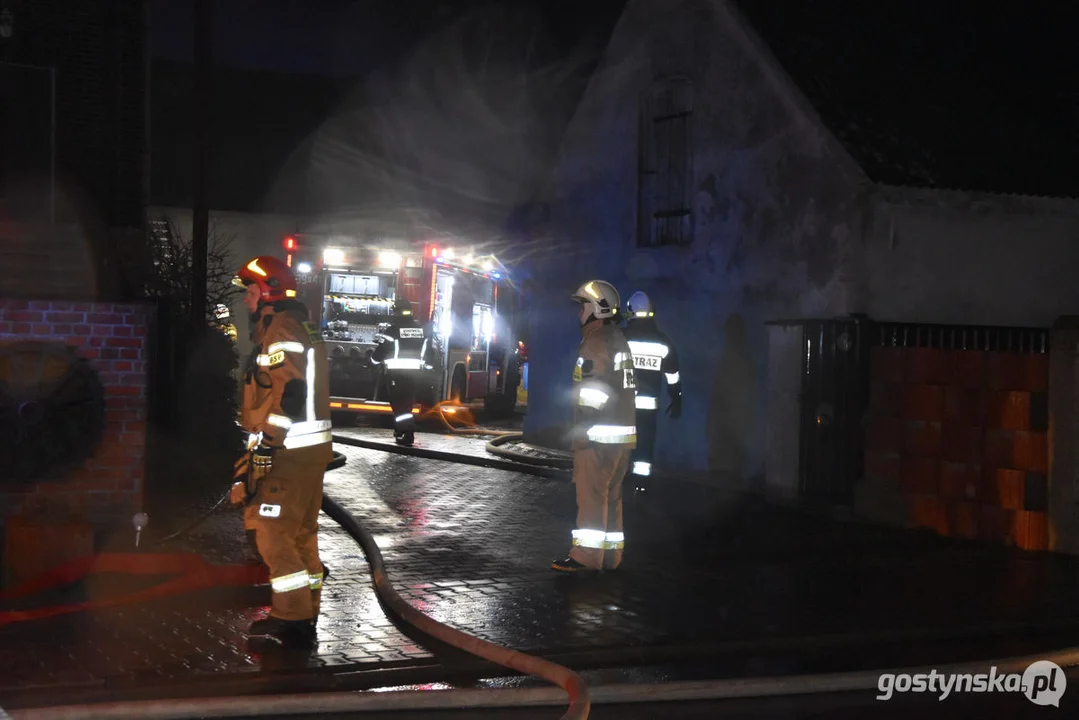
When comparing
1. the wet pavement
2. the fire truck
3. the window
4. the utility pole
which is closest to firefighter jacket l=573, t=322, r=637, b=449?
the wet pavement

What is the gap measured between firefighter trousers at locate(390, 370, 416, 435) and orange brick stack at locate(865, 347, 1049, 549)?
6.48 m

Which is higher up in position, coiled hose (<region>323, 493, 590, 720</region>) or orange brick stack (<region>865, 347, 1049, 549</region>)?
orange brick stack (<region>865, 347, 1049, 549</region>)

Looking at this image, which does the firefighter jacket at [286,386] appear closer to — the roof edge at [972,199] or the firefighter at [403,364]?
the roof edge at [972,199]

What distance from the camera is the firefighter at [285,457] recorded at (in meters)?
6.42

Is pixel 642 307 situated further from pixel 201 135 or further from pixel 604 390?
pixel 201 135

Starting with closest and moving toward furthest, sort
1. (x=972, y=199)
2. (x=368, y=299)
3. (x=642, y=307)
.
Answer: (x=642, y=307), (x=972, y=199), (x=368, y=299)

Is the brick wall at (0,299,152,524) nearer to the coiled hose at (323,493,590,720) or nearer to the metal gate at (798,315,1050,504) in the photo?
the coiled hose at (323,493,590,720)

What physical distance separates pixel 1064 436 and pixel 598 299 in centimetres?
393

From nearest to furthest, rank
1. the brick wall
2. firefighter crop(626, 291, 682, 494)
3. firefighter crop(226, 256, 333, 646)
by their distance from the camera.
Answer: firefighter crop(226, 256, 333, 646)
the brick wall
firefighter crop(626, 291, 682, 494)

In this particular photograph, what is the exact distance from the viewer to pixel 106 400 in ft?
27.5

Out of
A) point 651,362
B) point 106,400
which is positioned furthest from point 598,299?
point 106,400

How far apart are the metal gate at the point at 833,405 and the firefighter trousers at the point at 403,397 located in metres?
5.74

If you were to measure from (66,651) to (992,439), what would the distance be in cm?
741

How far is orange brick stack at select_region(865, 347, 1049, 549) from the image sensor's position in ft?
32.4
